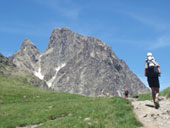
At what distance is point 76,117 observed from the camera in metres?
20.3

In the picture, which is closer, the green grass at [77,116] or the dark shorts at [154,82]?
the green grass at [77,116]

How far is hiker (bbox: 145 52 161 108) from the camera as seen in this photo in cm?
1930

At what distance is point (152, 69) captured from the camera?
1948cm

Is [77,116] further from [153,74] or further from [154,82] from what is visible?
[153,74]

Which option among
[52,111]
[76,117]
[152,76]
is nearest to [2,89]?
[52,111]

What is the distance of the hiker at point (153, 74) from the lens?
19.3 m

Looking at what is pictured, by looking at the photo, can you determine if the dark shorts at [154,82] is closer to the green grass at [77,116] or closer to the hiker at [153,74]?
the hiker at [153,74]

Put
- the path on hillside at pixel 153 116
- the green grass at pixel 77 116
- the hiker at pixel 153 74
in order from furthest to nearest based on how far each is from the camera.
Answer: the hiker at pixel 153 74 < the green grass at pixel 77 116 < the path on hillside at pixel 153 116

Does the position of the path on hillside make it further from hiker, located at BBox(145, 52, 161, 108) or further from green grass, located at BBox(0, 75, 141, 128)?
hiker, located at BBox(145, 52, 161, 108)

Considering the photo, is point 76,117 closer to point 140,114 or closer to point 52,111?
point 140,114

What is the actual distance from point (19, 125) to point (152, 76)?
519 inches

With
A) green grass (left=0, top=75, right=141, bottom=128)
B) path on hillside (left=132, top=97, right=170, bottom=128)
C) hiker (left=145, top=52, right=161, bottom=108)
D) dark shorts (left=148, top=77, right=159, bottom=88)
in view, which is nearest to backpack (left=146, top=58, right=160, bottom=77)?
hiker (left=145, top=52, right=161, bottom=108)

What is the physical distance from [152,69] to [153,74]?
1.32 feet

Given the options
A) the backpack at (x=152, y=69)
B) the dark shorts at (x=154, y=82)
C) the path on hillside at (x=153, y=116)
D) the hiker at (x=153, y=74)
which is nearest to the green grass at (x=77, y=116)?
the path on hillside at (x=153, y=116)
